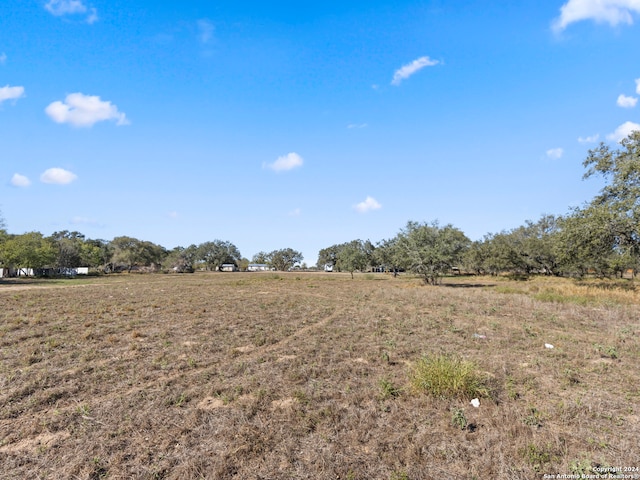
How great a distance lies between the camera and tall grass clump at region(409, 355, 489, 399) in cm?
646

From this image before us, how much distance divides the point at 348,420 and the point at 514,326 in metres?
11.0

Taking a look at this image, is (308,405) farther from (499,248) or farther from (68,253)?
(68,253)

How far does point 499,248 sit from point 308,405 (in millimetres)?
64318

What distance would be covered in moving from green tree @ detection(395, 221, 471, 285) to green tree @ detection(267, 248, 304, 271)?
136 meters

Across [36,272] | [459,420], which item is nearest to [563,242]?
[459,420]

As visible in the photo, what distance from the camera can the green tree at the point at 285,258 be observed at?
175m

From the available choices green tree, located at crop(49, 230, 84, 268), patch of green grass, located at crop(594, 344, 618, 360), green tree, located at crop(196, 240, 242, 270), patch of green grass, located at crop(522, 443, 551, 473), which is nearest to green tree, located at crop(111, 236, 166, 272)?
green tree, located at crop(49, 230, 84, 268)

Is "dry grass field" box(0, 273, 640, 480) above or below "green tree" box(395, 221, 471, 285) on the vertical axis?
below

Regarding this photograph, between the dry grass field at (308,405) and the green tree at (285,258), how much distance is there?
535ft

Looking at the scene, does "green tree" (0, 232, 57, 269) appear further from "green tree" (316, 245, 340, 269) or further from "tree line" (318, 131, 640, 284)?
"green tree" (316, 245, 340, 269)

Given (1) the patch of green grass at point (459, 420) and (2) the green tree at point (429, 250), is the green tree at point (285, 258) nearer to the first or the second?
(2) the green tree at point (429, 250)

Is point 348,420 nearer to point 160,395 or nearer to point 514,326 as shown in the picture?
point 160,395

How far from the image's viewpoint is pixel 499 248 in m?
61.1

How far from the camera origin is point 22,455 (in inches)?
182
